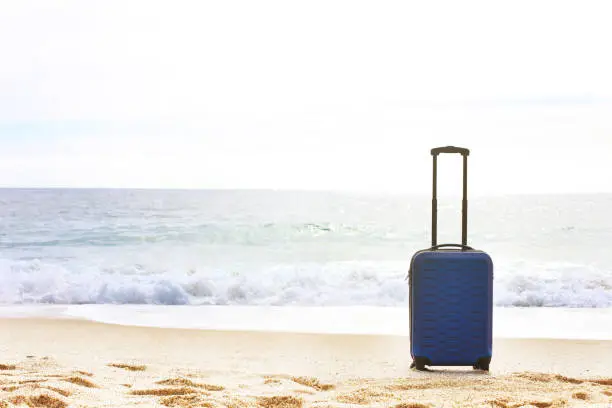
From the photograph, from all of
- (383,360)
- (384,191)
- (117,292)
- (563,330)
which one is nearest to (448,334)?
(383,360)

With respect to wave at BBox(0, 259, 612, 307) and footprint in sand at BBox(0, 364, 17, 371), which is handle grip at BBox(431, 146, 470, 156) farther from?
wave at BBox(0, 259, 612, 307)

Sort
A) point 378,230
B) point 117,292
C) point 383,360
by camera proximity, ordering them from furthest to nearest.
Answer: point 378,230 → point 117,292 → point 383,360

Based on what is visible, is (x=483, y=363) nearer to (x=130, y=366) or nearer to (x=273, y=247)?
(x=130, y=366)

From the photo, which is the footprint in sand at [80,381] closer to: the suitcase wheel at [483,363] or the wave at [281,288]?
the suitcase wheel at [483,363]

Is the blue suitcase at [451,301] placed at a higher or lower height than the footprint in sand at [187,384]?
higher

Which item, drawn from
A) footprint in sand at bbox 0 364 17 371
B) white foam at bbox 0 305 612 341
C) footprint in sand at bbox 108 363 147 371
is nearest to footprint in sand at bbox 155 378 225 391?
footprint in sand at bbox 108 363 147 371

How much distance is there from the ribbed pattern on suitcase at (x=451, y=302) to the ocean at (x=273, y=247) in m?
3.81

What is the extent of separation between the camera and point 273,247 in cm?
1620

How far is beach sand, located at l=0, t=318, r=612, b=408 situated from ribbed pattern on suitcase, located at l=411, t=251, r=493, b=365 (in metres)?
0.17

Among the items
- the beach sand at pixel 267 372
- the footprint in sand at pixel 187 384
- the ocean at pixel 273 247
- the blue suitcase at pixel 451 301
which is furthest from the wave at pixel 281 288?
the footprint in sand at pixel 187 384

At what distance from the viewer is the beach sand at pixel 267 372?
329 cm

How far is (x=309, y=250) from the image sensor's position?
16.0m

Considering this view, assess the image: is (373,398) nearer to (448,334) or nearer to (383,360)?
(448,334)

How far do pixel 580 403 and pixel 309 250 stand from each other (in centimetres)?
1279
